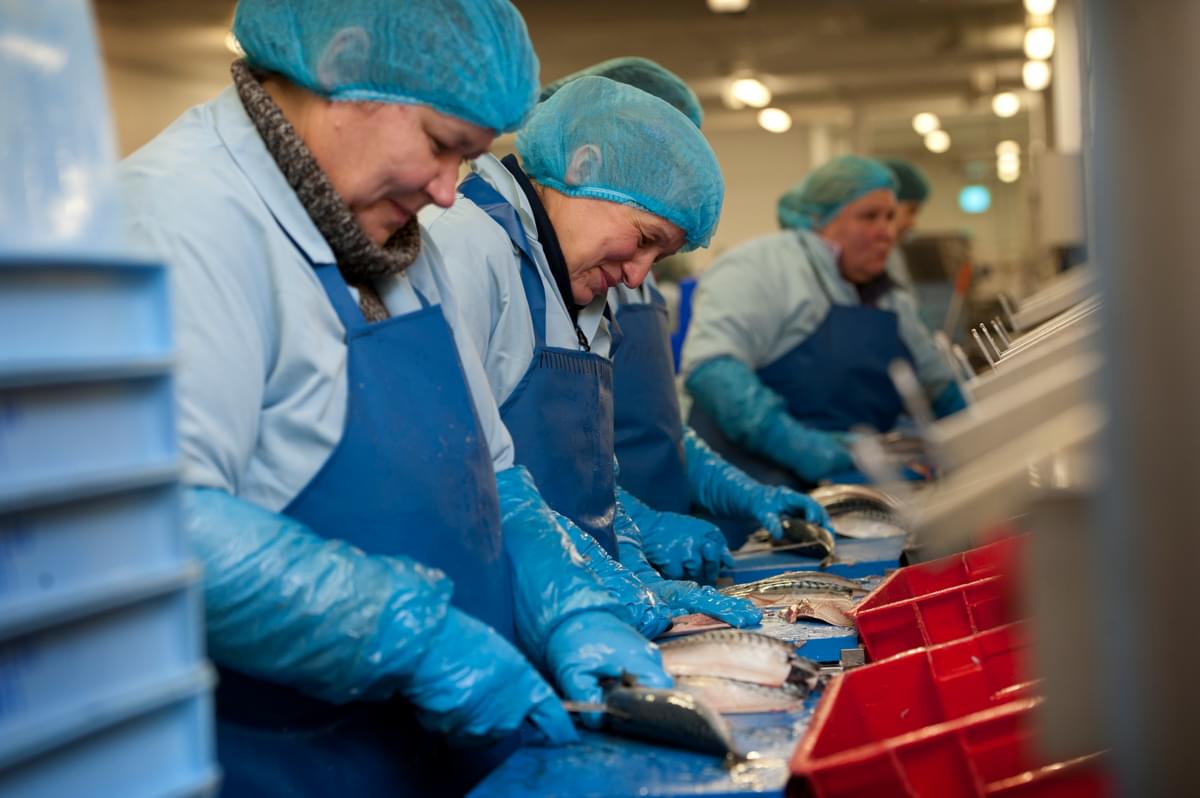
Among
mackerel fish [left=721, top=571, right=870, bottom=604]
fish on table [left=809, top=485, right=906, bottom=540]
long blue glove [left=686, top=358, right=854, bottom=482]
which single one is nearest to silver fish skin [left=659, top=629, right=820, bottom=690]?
mackerel fish [left=721, top=571, right=870, bottom=604]

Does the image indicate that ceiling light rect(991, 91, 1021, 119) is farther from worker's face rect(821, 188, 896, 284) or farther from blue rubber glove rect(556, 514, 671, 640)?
blue rubber glove rect(556, 514, 671, 640)

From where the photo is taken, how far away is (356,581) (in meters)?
1.85

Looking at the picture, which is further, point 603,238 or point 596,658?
point 603,238

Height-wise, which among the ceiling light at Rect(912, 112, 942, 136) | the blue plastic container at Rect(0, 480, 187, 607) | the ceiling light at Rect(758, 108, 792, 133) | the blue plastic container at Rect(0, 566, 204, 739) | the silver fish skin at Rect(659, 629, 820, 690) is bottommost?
the silver fish skin at Rect(659, 629, 820, 690)

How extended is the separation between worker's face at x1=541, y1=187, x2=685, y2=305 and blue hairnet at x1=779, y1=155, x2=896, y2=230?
315 centimetres

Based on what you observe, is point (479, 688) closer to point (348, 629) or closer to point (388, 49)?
point (348, 629)

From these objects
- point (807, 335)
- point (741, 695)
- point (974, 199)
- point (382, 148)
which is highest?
point (974, 199)

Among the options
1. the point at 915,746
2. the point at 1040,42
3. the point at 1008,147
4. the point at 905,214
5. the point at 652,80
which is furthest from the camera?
the point at 1008,147

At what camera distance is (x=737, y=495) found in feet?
14.8

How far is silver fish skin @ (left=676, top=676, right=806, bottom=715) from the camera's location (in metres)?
2.08

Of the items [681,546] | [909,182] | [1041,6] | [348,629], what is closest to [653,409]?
[681,546]

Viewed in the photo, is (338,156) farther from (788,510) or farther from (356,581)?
(788,510)

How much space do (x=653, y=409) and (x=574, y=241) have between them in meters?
1.23

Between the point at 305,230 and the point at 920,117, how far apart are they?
1324 cm
